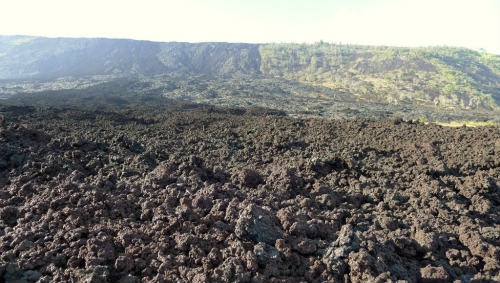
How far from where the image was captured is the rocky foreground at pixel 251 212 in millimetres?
4895

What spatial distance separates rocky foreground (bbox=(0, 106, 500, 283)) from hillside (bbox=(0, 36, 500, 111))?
1785 inches

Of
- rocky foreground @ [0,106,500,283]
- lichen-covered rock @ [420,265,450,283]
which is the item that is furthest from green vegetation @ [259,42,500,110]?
lichen-covered rock @ [420,265,450,283]

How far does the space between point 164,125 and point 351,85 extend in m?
60.4

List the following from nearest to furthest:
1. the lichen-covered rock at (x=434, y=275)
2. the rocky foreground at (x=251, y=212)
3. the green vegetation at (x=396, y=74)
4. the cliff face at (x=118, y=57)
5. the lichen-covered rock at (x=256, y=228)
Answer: the lichen-covered rock at (x=434, y=275), the rocky foreground at (x=251, y=212), the lichen-covered rock at (x=256, y=228), the green vegetation at (x=396, y=74), the cliff face at (x=118, y=57)

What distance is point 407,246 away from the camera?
545cm

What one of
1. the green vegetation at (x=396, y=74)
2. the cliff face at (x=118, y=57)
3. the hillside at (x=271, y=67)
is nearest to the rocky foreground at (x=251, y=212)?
the hillside at (x=271, y=67)

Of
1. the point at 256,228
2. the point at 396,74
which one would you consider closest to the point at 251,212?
the point at 256,228

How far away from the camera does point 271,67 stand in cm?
9594

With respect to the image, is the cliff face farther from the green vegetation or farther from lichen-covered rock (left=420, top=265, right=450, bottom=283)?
lichen-covered rock (left=420, top=265, right=450, bottom=283)

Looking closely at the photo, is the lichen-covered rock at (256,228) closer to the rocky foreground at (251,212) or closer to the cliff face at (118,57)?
the rocky foreground at (251,212)

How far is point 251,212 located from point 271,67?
94047 millimetres

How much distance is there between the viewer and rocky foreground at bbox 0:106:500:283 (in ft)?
16.1

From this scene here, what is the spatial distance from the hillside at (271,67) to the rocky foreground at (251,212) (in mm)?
45338

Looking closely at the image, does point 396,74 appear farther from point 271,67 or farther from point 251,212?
point 251,212
